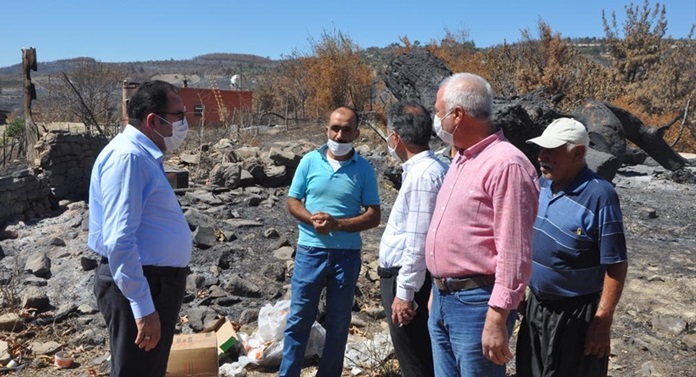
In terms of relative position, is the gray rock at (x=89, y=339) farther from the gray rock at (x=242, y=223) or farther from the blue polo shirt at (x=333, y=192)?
the gray rock at (x=242, y=223)

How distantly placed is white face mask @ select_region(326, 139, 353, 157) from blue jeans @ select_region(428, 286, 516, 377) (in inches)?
59.5

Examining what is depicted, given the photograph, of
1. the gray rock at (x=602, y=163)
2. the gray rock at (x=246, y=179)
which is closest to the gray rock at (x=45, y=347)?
the gray rock at (x=246, y=179)

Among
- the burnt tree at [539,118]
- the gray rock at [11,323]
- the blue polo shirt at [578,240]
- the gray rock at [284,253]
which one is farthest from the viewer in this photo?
the burnt tree at [539,118]

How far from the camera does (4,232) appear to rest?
25.8 ft

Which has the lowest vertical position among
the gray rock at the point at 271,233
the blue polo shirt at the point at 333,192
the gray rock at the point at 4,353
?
the gray rock at the point at 4,353

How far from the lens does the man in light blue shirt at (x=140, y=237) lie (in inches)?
97.3

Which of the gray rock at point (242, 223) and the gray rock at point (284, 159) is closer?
the gray rock at point (242, 223)

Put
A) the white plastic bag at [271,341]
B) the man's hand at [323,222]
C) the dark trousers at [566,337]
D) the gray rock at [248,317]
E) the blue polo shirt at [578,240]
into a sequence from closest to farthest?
the blue polo shirt at [578,240] < the dark trousers at [566,337] < the man's hand at [323,222] < the white plastic bag at [271,341] < the gray rock at [248,317]

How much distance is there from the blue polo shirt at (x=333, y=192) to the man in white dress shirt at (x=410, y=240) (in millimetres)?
506

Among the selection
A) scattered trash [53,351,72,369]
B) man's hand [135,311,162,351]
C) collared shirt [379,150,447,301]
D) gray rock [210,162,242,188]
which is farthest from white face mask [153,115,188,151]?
gray rock [210,162,242,188]

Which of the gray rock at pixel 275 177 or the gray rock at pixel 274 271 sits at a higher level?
the gray rock at pixel 275 177

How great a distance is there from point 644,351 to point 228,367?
10.7 ft

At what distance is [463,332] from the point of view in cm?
239

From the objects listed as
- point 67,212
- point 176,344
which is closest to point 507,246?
point 176,344
